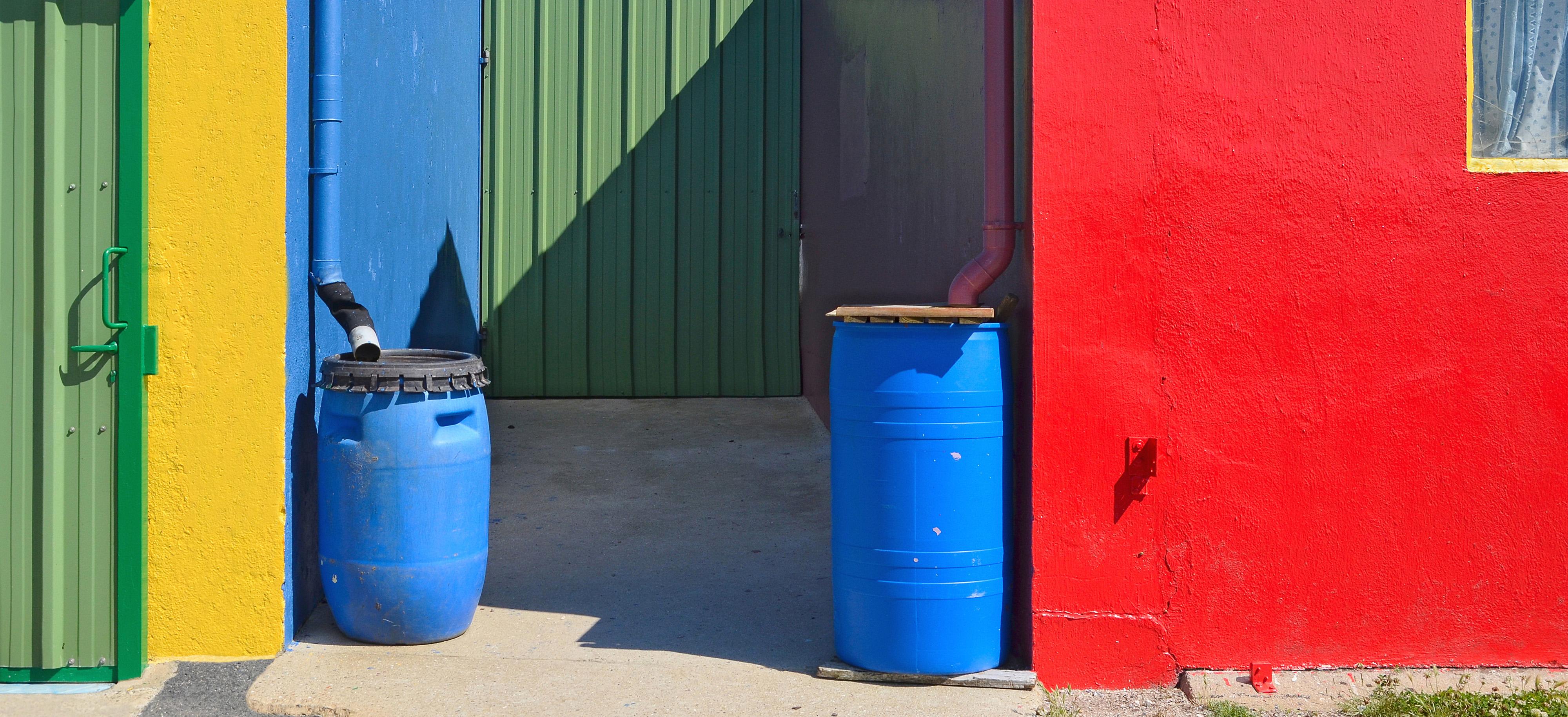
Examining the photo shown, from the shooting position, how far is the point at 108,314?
153 inches

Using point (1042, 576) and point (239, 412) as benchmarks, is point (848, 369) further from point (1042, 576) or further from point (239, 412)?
point (239, 412)

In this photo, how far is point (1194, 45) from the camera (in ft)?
12.8

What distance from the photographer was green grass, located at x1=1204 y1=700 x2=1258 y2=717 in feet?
12.4

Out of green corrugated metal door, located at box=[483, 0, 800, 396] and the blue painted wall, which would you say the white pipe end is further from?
green corrugated metal door, located at box=[483, 0, 800, 396]

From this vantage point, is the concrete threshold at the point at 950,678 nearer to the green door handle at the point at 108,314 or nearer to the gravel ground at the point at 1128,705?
the gravel ground at the point at 1128,705

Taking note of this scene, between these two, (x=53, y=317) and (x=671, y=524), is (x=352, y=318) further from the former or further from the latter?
(x=671, y=524)

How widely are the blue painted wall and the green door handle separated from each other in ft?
1.66

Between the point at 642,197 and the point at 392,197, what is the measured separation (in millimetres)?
4049

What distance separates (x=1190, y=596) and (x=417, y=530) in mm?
2588

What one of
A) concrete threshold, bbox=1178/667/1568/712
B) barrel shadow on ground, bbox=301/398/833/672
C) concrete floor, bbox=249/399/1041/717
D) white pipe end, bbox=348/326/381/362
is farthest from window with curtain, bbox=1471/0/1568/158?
white pipe end, bbox=348/326/381/362

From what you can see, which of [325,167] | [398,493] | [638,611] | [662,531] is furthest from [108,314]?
[662,531]

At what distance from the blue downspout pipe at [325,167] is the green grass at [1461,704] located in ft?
11.4

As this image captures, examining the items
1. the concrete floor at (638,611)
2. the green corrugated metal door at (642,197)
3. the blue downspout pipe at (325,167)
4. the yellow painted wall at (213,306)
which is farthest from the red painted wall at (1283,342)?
the green corrugated metal door at (642,197)

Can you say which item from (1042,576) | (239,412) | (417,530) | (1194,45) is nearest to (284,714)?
(417,530)
